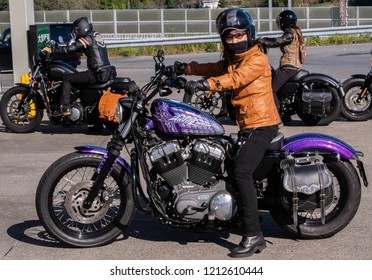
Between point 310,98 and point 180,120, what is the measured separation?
6211mm

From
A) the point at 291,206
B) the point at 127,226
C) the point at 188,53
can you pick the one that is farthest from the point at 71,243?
the point at 188,53

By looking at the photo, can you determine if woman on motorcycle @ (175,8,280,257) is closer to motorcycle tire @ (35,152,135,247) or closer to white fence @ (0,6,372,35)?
motorcycle tire @ (35,152,135,247)

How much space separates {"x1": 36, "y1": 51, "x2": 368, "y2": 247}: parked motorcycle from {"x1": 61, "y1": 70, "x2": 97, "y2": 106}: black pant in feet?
17.9

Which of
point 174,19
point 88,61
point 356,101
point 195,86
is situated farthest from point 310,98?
point 174,19

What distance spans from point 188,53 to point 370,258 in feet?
77.5

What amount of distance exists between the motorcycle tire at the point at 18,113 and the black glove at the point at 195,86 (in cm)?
669

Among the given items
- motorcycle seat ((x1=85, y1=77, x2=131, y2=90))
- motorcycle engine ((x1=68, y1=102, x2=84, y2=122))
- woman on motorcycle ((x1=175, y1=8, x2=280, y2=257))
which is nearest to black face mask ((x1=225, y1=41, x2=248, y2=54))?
woman on motorcycle ((x1=175, y1=8, x2=280, y2=257))

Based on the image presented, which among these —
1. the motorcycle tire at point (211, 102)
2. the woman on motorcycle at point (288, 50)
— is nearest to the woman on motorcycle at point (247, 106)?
the woman on motorcycle at point (288, 50)

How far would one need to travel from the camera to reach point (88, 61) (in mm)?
11672

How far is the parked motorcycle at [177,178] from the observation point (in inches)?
237

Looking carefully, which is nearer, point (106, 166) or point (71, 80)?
point (106, 166)

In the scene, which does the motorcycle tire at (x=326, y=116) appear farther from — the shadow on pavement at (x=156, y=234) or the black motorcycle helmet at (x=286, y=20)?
the shadow on pavement at (x=156, y=234)

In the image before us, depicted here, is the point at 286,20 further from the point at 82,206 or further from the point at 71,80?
the point at 82,206

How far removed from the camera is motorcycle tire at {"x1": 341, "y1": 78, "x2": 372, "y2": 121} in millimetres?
12422
